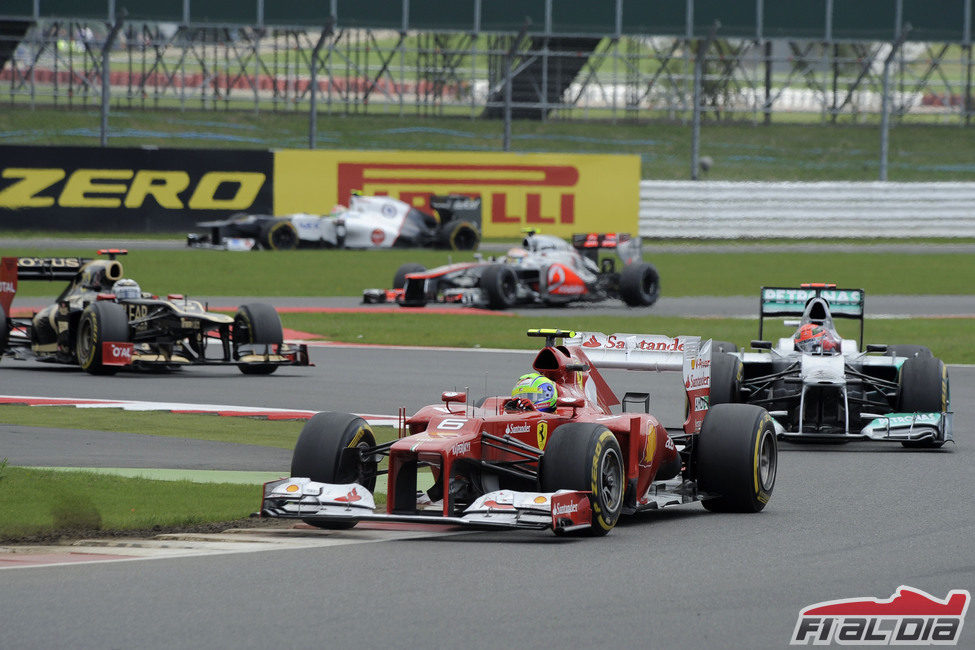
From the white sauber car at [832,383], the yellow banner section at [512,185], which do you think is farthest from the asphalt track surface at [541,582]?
the yellow banner section at [512,185]

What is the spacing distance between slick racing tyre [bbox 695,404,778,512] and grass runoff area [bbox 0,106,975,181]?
3822 cm

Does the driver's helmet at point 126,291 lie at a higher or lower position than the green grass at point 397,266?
lower

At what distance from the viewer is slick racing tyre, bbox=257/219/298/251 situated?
40.3 m

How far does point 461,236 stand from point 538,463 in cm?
3171

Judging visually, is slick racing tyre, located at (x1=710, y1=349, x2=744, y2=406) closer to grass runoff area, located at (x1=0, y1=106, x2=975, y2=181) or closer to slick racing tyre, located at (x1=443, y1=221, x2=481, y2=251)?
slick racing tyre, located at (x1=443, y1=221, x2=481, y2=251)

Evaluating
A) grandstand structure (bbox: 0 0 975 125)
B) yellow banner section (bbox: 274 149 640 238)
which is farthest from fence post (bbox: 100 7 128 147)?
yellow banner section (bbox: 274 149 640 238)

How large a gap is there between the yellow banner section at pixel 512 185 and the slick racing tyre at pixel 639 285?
1204 cm

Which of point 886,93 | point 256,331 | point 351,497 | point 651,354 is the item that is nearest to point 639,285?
point 256,331

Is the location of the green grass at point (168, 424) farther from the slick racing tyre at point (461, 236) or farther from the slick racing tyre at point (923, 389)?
the slick racing tyre at point (461, 236)

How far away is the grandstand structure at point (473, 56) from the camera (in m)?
47.4

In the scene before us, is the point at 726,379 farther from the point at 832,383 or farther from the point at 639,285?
the point at 639,285

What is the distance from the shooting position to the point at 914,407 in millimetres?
14875

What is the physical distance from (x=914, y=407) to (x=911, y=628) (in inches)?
314

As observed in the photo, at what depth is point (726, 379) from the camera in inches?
608
